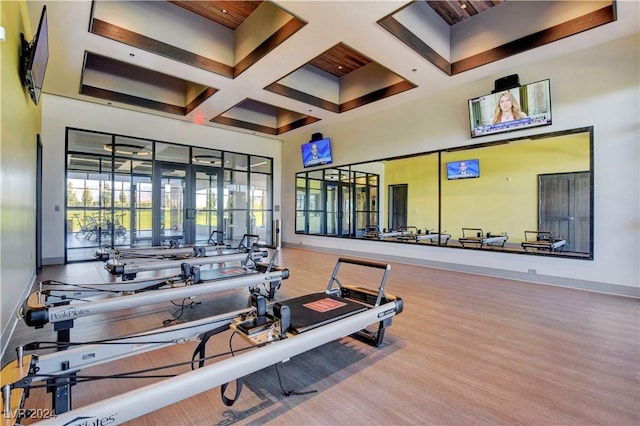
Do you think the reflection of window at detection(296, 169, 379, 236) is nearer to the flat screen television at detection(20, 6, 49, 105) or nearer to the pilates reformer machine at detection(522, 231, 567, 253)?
the pilates reformer machine at detection(522, 231, 567, 253)

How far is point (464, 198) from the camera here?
953 centimetres

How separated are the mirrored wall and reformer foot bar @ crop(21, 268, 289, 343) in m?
4.73

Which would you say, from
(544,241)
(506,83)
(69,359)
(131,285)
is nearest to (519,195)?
(544,241)

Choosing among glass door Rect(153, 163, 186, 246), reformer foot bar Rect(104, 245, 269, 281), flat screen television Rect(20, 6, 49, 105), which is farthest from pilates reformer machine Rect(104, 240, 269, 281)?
glass door Rect(153, 163, 186, 246)

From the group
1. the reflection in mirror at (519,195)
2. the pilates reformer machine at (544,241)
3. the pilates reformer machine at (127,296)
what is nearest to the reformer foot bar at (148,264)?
the pilates reformer machine at (127,296)

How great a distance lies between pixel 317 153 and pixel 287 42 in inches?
184

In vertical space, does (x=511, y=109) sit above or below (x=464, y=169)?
above

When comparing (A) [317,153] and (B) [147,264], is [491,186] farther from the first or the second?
(B) [147,264]

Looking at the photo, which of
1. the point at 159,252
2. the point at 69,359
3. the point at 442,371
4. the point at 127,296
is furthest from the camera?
the point at 159,252

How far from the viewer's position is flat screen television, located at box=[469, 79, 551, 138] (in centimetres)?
497

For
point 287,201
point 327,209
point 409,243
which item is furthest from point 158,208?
point 409,243

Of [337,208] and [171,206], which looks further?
[337,208]

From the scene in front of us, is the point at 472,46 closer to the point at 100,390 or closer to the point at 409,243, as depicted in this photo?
the point at 409,243

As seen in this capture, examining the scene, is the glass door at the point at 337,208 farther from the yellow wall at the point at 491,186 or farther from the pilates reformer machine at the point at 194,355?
the pilates reformer machine at the point at 194,355
